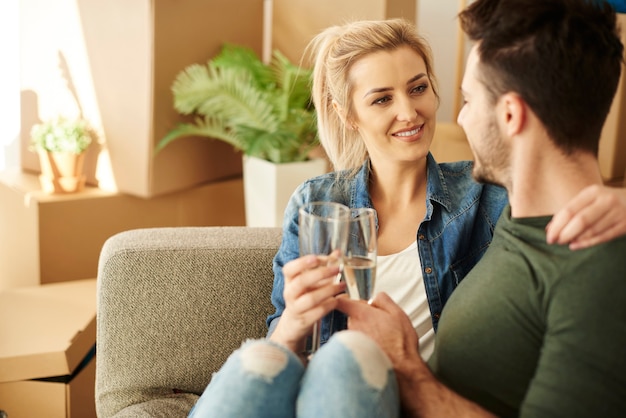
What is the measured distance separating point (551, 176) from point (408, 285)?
1.66ft

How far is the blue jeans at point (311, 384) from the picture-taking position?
114cm

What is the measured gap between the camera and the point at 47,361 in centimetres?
211

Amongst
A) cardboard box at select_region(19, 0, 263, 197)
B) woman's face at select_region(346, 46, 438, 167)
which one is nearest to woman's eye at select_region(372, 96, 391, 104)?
woman's face at select_region(346, 46, 438, 167)

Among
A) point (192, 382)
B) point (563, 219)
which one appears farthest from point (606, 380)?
point (192, 382)

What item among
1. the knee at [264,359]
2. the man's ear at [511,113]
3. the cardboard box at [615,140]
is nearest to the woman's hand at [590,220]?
the man's ear at [511,113]

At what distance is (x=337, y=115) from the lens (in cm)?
189

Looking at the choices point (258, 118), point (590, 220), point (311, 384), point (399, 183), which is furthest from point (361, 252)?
point (258, 118)

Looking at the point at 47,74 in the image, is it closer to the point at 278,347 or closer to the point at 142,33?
the point at 142,33

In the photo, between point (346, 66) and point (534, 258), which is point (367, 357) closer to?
point (534, 258)

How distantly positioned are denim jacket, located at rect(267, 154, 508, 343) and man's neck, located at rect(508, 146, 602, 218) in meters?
0.42

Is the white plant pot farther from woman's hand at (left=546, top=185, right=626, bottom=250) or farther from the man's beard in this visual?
woman's hand at (left=546, top=185, right=626, bottom=250)

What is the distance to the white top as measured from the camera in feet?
5.38

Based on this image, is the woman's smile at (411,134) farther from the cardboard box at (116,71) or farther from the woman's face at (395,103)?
the cardboard box at (116,71)

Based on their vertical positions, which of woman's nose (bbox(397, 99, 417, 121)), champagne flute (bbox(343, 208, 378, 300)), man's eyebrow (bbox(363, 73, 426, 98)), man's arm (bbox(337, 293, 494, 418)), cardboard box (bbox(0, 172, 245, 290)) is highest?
man's eyebrow (bbox(363, 73, 426, 98))
